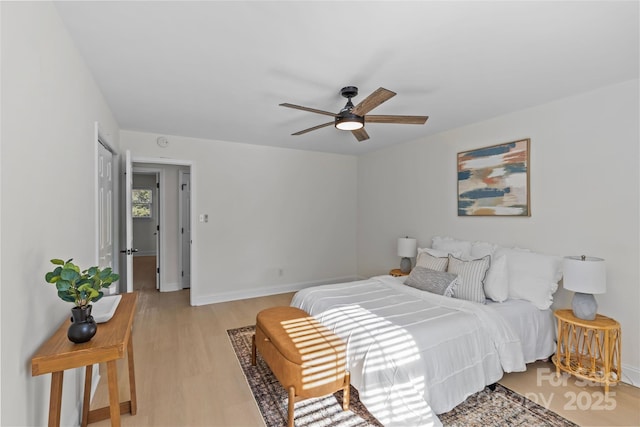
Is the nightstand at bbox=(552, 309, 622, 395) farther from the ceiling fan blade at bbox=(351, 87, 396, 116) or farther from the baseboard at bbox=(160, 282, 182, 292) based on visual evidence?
the baseboard at bbox=(160, 282, 182, 292)

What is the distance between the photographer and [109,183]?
320cm

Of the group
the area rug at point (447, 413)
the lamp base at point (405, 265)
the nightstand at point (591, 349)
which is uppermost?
the lamp base at point (405, 265)

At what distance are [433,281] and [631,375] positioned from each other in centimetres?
166

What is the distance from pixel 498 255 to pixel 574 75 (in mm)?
1685

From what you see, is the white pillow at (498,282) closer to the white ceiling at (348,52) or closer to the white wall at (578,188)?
the white wall at (578,188)

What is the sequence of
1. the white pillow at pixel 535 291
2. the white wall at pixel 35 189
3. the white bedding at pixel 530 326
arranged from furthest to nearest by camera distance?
1. the white pillow at pixel 535 291
2. the white bedding at pixel 530 326
3. the white wall at pixel 35 189

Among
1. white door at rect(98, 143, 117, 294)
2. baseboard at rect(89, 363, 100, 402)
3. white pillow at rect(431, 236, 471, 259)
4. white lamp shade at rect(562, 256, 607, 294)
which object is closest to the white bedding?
white lamp shade at rect(562, 256, 607, 294)

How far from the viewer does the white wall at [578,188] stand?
2494 mm

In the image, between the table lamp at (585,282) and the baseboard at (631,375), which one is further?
the baseboard at (631,375)

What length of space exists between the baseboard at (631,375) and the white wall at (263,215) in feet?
12.6

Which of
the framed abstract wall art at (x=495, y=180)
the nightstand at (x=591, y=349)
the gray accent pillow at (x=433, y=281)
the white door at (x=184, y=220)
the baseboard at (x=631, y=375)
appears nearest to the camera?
the nightstand at (x=591, y=349)

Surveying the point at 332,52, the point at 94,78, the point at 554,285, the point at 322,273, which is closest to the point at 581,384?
the point at 554,285

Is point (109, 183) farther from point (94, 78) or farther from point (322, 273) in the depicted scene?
point (322, 273)

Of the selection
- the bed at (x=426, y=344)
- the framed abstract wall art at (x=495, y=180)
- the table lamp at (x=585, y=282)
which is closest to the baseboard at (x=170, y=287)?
the bed at (x=426, y=344)
